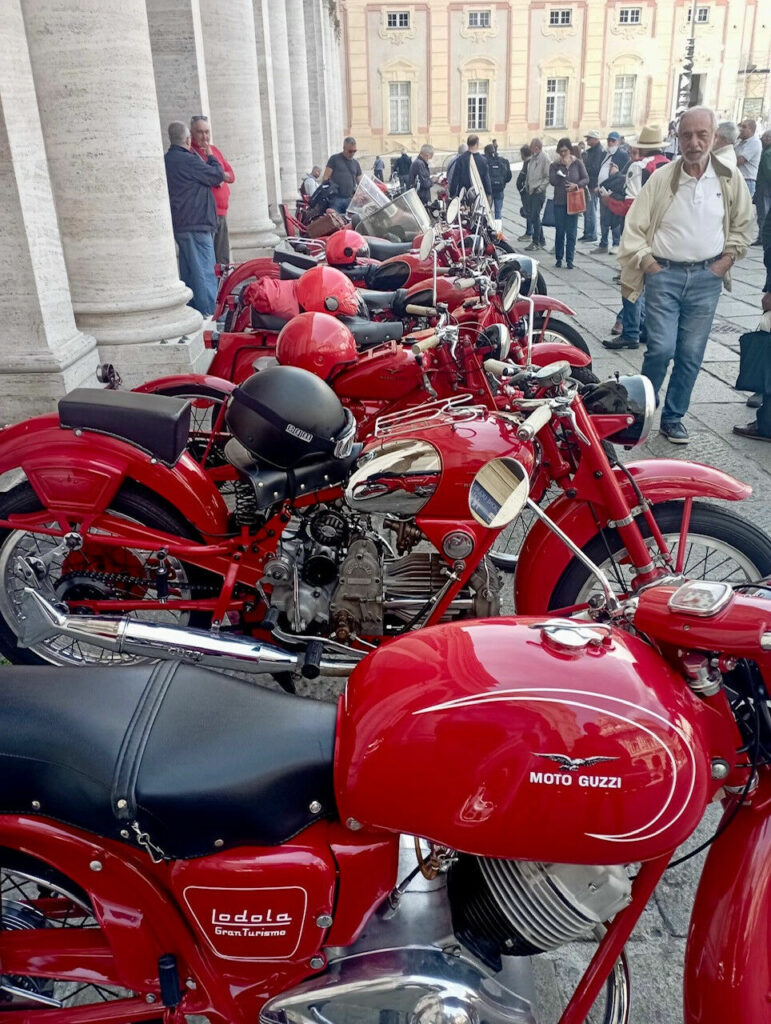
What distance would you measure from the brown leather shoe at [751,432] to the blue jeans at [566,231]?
7.44 meters

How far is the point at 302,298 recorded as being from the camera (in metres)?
4.56

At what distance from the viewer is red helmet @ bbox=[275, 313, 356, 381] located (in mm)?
3727

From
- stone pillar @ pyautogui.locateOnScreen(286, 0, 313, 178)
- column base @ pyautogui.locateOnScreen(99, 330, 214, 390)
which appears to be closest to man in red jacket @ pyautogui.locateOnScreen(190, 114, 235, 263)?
column base @ pyautogui.locateOnScreen(99, 330, 214, 390)

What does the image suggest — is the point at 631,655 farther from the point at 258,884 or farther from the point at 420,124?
the point at 420,124

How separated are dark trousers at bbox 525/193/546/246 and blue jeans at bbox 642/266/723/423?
932cm

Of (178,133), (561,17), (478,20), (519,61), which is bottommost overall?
(178,133)

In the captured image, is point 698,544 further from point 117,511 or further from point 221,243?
point 221,243

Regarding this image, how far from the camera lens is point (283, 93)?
44.8 feet

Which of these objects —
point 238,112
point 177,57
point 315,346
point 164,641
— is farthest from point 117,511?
point 238,112

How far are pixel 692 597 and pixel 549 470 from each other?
154cm

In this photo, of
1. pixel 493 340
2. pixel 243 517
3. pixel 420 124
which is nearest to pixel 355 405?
pixel 493 340

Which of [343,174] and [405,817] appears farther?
[343,174]

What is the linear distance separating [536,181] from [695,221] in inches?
375

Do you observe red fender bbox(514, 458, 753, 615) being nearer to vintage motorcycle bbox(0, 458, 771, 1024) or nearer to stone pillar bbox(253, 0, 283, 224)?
vintage motorcycle bbox(0, 458, 771, 1024)
